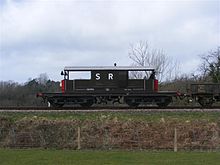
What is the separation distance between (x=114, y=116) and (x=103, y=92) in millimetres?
6688

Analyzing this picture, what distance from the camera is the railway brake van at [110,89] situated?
2881 centimetres

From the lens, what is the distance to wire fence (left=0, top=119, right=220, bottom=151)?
2036cm

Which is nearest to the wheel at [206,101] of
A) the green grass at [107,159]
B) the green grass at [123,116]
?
the green grass at [123,116]

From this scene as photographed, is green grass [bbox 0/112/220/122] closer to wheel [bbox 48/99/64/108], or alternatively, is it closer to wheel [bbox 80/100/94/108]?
wheel [bbox 48/99/64/108]

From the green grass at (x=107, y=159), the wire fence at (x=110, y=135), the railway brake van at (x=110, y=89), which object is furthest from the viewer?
the railway brake van at (x=110, y=89)

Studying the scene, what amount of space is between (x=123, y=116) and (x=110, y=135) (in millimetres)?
1908

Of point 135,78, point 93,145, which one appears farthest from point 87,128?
point 135,78

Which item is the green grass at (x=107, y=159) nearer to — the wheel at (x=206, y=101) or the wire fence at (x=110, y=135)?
the wire fence at (x=110, y=135)

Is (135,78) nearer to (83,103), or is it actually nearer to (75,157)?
(83,103)

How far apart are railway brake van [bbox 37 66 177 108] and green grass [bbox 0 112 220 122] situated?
5.09 metres

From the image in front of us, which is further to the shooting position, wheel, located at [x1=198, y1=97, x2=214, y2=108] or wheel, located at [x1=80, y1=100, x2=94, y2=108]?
wheel, located at [x1=198, y1=97, x2=214, y2=108]

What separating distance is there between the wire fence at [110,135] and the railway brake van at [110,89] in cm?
705

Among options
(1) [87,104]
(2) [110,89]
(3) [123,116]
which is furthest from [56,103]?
(3) [123,116]

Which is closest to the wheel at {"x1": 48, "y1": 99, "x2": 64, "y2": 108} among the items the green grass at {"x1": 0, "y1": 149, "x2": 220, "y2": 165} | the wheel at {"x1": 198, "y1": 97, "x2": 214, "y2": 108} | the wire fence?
the wire fence
